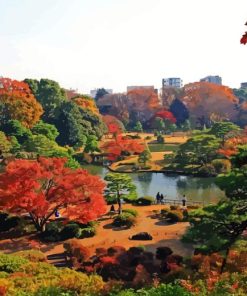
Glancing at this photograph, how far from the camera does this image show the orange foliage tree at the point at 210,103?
76869mm

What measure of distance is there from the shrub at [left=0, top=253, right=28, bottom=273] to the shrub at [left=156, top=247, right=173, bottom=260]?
7.11 metres

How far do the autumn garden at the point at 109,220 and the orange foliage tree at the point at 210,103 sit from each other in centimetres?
2586

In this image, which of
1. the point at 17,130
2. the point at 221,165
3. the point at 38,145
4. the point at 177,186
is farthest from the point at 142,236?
the point at 17,130

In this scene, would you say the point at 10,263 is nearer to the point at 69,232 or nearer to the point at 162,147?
the point at 69,232

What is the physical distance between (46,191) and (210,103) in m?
57.3

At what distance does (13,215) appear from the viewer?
85.8 ft

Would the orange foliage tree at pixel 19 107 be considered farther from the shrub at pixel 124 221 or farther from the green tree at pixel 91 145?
the shrub at pixel 124 221

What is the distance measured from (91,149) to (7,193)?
29078mm

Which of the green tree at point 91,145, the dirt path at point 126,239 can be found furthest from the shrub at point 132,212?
the green tree at point 91,145

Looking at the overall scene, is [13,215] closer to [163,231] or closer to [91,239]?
[91,239]

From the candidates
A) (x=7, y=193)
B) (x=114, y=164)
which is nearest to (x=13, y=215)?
(x=7, y=193)

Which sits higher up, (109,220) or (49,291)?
(49,291)

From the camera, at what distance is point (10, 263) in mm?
16344

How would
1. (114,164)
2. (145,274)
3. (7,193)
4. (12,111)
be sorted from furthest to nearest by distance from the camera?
1. (12,111)
2. (114,164)
3. (7,193)
4. (145,274)
